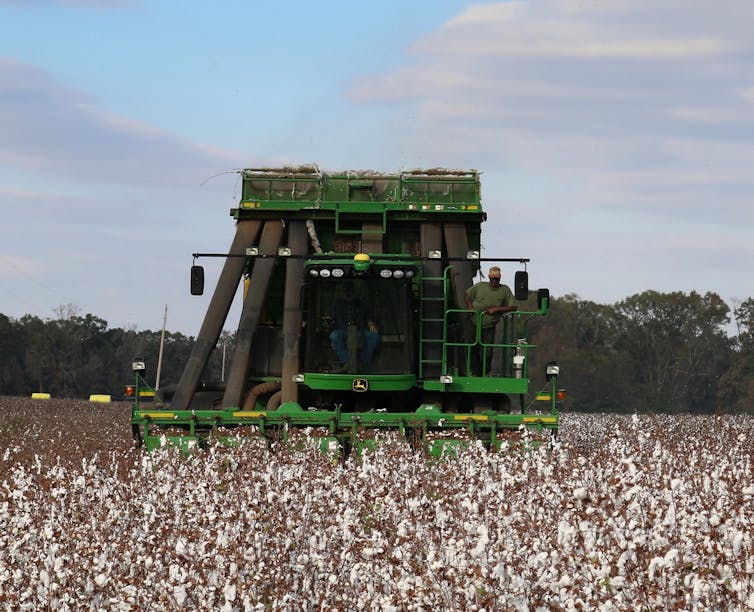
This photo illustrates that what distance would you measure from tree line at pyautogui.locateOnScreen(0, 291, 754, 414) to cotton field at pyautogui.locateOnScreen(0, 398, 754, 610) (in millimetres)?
62608

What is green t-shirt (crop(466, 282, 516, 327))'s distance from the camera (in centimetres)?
1625

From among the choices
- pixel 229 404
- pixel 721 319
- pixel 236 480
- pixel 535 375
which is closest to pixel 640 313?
pixel 721 319

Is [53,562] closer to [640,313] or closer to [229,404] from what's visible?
[229,404]

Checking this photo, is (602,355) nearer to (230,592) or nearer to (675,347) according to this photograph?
(675,347)

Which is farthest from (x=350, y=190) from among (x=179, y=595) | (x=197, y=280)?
(x=179, y=595)

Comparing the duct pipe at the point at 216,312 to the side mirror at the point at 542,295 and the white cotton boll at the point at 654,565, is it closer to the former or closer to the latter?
the side mirror at the point at 542,295

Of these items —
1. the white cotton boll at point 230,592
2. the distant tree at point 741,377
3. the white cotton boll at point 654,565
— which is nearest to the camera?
the white cotton boll at point 654,565

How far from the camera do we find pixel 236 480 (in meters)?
9.57

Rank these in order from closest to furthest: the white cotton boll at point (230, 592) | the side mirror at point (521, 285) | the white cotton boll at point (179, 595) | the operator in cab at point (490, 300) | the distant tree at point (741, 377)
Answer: the white cotton boll at point (230, 592) < the white cotton boll at point (179, 595) < the side mirror at point (521, 285) < the operator in cab at point (490, 300) < the distant tree at point (741, 377)

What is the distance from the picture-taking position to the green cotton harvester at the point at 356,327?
1548 cm

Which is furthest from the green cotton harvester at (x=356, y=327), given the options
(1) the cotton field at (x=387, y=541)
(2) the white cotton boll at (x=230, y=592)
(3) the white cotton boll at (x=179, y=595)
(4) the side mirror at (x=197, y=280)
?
(2) the white cotton boll at (x=230, y=592)

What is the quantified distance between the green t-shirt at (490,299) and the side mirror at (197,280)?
3.59 meters

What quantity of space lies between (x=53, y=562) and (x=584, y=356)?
70.6 metres

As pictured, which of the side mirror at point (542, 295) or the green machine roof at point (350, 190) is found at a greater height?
the green machine roof at point (350, 190)
